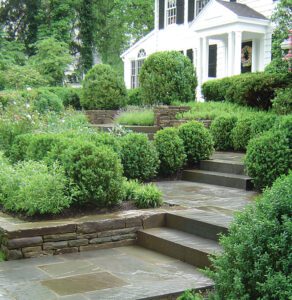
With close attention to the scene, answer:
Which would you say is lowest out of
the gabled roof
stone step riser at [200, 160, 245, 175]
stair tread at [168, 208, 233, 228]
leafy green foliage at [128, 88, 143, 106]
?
stair tread at [168, 208, 233, 228]

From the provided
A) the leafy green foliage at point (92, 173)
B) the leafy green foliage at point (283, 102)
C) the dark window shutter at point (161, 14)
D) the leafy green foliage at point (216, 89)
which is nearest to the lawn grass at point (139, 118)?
the leafy green foliage at point (216, 89)

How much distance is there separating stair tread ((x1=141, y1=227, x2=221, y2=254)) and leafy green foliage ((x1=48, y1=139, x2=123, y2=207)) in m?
0.68

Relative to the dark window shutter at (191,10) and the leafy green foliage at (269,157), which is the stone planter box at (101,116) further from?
the leafy green foliage at (269,157)

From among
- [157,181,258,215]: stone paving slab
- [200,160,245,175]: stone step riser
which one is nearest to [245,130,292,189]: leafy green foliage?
[157,181,258,215]: stone paving slab

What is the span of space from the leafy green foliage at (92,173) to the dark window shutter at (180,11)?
15.6m

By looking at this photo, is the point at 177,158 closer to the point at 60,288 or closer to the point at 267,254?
the point at 60,288

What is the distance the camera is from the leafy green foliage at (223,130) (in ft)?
34.7

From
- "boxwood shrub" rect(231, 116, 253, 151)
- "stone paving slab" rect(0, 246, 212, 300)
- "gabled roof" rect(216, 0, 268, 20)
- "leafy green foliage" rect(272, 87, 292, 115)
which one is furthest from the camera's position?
"gabled roof" rect(216, 0, 268, 20)

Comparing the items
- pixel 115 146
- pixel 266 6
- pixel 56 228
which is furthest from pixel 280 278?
pixel 266 6

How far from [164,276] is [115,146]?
10.1 feet

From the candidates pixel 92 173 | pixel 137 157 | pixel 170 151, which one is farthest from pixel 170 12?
pixel 92 173

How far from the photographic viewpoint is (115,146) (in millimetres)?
7395

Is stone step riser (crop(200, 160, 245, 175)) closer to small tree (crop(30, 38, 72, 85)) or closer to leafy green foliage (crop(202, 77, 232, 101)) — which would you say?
leafy green foliage (crop(202, 77, 232, 101))

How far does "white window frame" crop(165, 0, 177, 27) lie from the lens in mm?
21500
